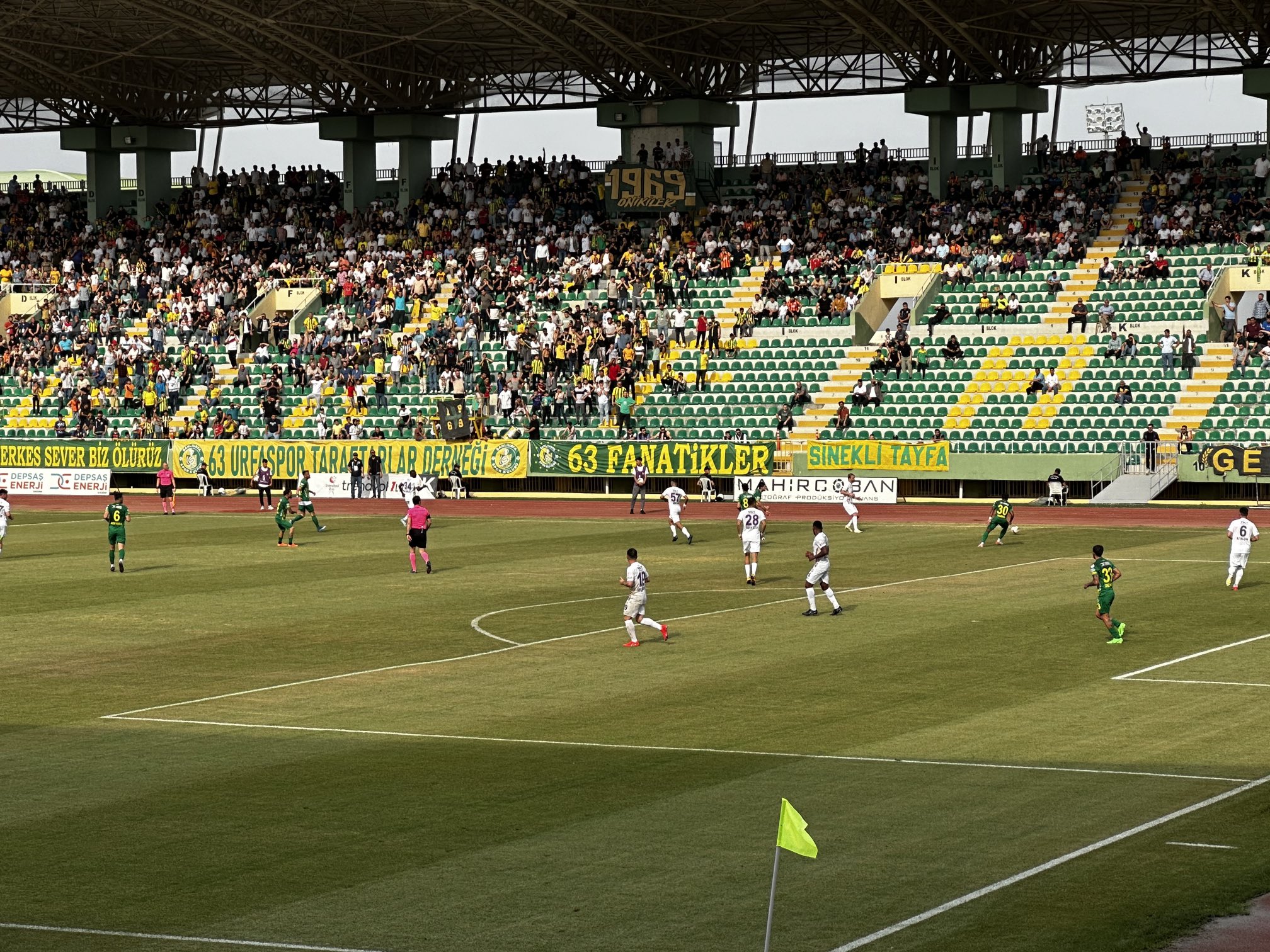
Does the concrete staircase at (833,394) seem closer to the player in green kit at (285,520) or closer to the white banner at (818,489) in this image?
the white banner at (818,489)

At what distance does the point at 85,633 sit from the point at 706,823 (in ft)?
55.6

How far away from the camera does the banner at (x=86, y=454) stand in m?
71.6

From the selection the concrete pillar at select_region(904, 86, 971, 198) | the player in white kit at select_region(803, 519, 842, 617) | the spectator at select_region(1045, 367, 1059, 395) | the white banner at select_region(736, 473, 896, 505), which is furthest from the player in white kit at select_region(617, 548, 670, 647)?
the concrete pillar at select_region(904, 86, 971, 198)

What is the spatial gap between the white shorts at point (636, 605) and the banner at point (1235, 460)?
108ft

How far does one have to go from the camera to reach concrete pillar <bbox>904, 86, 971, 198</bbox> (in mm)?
73312

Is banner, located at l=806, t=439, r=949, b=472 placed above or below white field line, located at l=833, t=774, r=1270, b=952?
above

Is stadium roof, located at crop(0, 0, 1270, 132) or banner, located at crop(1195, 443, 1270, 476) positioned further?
stadium roof, located at crop(0, 0, 1270, 132)

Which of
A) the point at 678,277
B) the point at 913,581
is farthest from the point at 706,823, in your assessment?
the point at 678,277

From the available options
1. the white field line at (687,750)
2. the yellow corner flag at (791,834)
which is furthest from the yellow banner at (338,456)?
the yellow corner flag at (791,834)

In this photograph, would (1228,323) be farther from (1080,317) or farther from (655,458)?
(655,458)

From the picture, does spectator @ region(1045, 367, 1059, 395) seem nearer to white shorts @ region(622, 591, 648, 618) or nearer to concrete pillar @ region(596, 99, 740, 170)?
concrete pillar @ region(596, 99, 740, 170)

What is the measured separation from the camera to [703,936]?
1341 centimetres

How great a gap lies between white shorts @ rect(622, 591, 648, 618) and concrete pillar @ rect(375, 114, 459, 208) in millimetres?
56348

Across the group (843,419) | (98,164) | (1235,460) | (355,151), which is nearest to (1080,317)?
(843,419)
